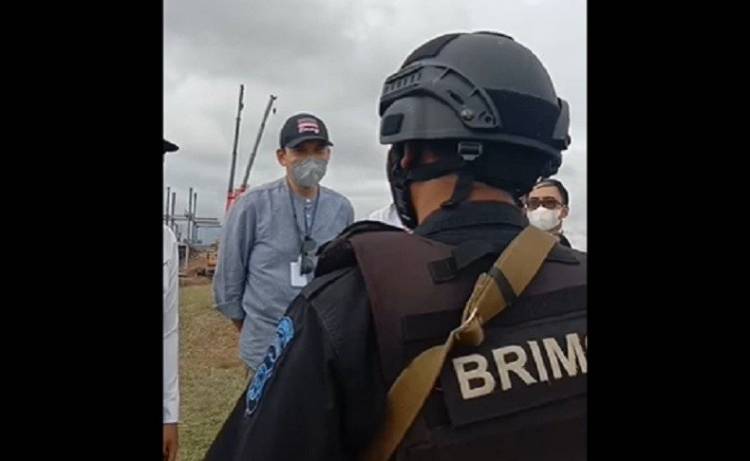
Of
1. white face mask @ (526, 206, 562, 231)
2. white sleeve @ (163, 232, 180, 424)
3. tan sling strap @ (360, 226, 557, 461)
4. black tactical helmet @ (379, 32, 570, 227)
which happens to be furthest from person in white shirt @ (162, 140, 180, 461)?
white face mask @ (526, 206, 562, 231)

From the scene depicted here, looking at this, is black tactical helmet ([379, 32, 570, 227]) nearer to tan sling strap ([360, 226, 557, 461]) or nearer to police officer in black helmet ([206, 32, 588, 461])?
police officer in black helmet ([206, 32, 588, 461])

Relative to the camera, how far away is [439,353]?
718 mm

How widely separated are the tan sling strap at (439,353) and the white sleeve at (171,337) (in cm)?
72

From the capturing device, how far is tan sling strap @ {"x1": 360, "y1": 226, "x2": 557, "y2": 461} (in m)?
0.71

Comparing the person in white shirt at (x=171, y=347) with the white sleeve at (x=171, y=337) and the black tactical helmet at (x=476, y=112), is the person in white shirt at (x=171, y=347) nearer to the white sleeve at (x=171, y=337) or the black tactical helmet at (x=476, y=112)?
the white sleeve at (x=171, y=337)

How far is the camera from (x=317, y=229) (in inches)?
82.5

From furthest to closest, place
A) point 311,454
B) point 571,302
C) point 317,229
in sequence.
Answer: point 317,229 → point 571,302 → point 311,454

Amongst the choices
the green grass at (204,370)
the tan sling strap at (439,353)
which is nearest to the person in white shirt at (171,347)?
the green grass at (204,370)

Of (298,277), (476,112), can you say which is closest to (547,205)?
(298,277)

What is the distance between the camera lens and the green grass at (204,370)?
6.18 ft
